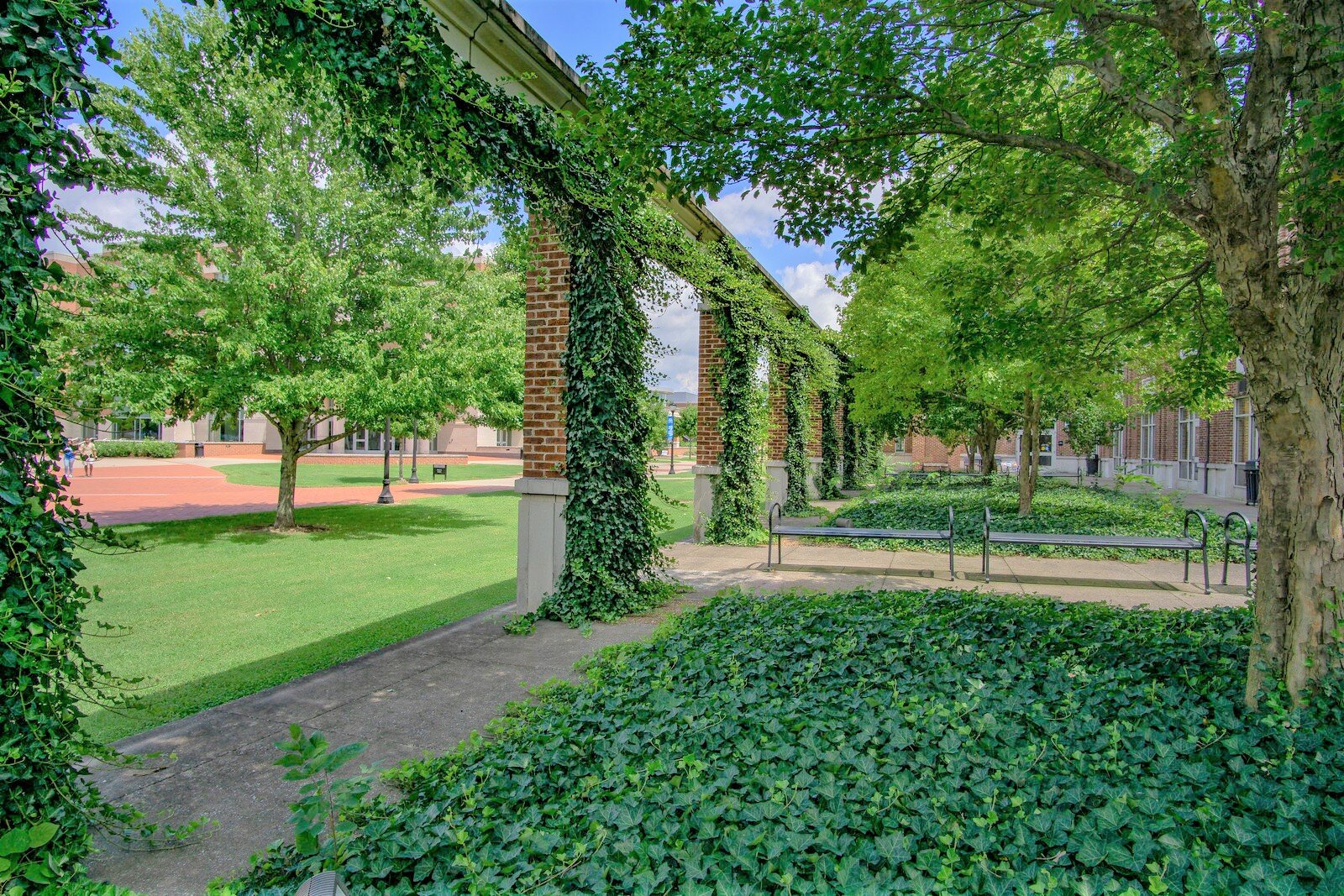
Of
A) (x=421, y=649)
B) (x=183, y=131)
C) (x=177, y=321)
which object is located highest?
(x=183, y=131)

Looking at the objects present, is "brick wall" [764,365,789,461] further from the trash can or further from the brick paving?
the trash can

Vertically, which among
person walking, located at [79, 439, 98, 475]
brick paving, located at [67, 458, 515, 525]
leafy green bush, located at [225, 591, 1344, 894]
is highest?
person walking, located at [79, 439, 98, 475]

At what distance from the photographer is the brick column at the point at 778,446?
1427 centimetres

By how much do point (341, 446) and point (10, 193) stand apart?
175 ft

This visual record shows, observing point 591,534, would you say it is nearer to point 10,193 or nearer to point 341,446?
point 10,193

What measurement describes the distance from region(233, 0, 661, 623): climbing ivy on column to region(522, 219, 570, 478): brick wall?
0.11 m

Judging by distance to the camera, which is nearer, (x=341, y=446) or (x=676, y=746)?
(x=676, y=746)

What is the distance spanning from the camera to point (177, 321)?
11234 mm

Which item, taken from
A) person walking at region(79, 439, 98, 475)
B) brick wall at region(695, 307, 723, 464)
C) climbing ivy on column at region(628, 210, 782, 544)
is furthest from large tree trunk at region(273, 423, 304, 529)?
person walking at region(79, 439, 98, 475)

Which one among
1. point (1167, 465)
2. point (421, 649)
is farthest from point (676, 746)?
point (1167, 465)

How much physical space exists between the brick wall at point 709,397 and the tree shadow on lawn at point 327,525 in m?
6.10

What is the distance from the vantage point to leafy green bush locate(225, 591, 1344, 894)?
226 centimetres

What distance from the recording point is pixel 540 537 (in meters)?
6.32

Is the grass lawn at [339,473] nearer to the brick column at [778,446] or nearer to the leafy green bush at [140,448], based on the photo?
the leafy green bush at [140,448]
